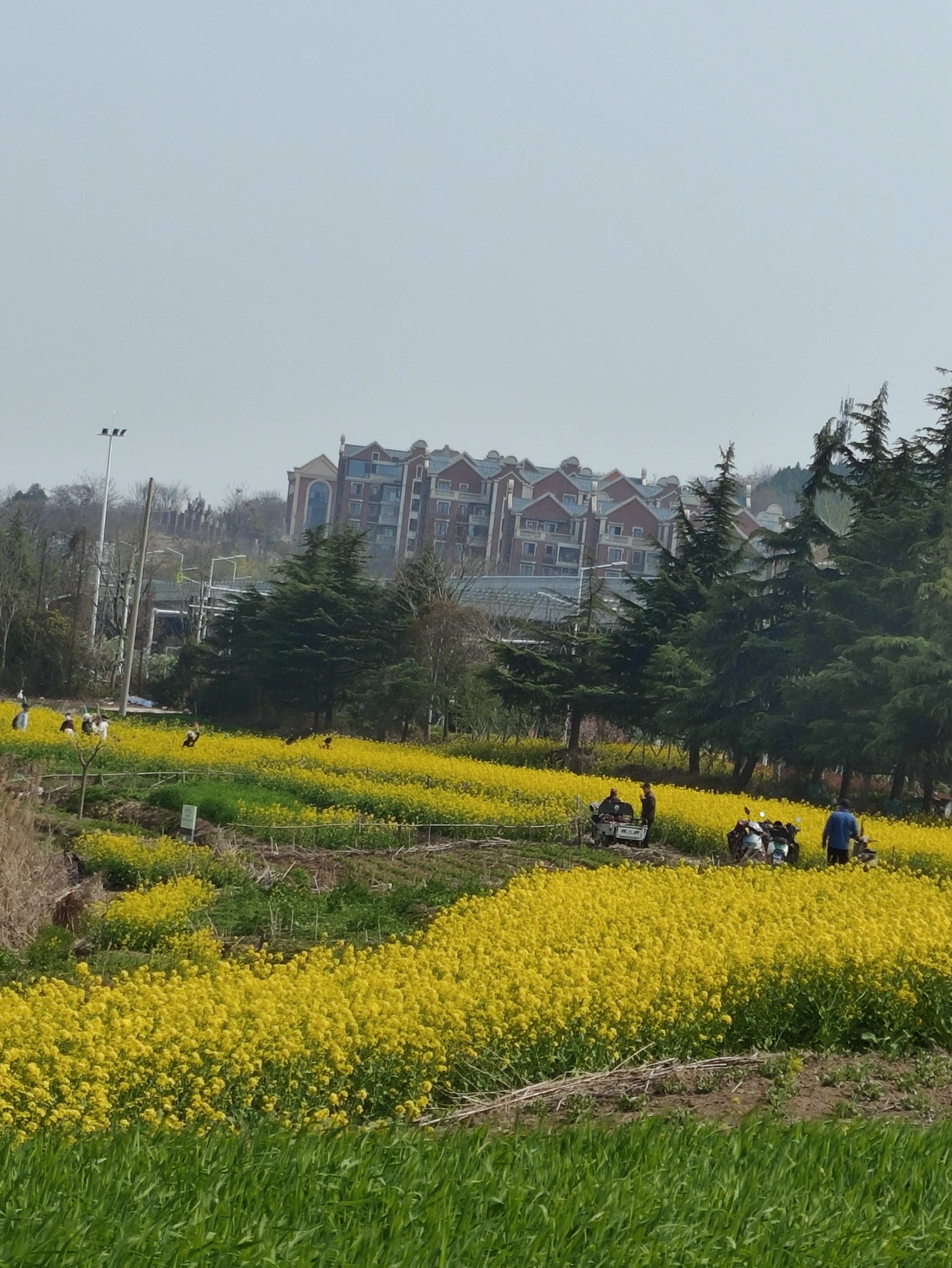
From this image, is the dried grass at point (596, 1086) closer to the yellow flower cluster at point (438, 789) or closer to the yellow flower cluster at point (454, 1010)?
the yellow flower cluster at point (454, 1010)

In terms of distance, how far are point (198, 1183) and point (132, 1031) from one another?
134 inches

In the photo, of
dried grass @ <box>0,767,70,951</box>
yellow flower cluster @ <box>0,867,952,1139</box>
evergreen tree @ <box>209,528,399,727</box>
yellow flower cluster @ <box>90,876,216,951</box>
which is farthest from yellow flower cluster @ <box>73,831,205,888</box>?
evergreen tree @ <box>209,528,399,727</box>

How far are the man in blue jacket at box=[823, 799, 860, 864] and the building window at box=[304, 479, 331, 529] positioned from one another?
135 meters

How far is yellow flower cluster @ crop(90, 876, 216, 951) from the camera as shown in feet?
50.0

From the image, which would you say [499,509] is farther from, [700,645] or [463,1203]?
[463,1203]

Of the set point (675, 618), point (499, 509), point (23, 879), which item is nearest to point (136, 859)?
point (23, 879)

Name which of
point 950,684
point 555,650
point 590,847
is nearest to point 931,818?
point 950,684

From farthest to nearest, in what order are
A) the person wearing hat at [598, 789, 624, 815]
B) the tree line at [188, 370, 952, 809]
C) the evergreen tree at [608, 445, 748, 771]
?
the evergreen tree at [608, 445, 748, 771] → the tree line at [188, 370, 952, 809] → the person wearing hat at [598, 789, 624, 815]

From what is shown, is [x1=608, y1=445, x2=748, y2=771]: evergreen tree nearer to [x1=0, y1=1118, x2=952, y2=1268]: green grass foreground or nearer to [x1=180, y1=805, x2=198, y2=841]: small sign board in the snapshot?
[x1=180, y1=805, x2=198, y2=841]: small sign board

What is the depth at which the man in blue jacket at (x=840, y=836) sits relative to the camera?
881 inches

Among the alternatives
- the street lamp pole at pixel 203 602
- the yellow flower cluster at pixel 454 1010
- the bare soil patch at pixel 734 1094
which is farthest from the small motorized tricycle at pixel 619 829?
the street lamp pole at pixel 203 602

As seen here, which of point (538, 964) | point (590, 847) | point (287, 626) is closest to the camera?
point (538, 964)

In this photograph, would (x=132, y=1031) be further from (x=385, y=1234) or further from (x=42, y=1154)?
(x=385, y=1234)

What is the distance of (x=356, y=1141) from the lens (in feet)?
21.1
